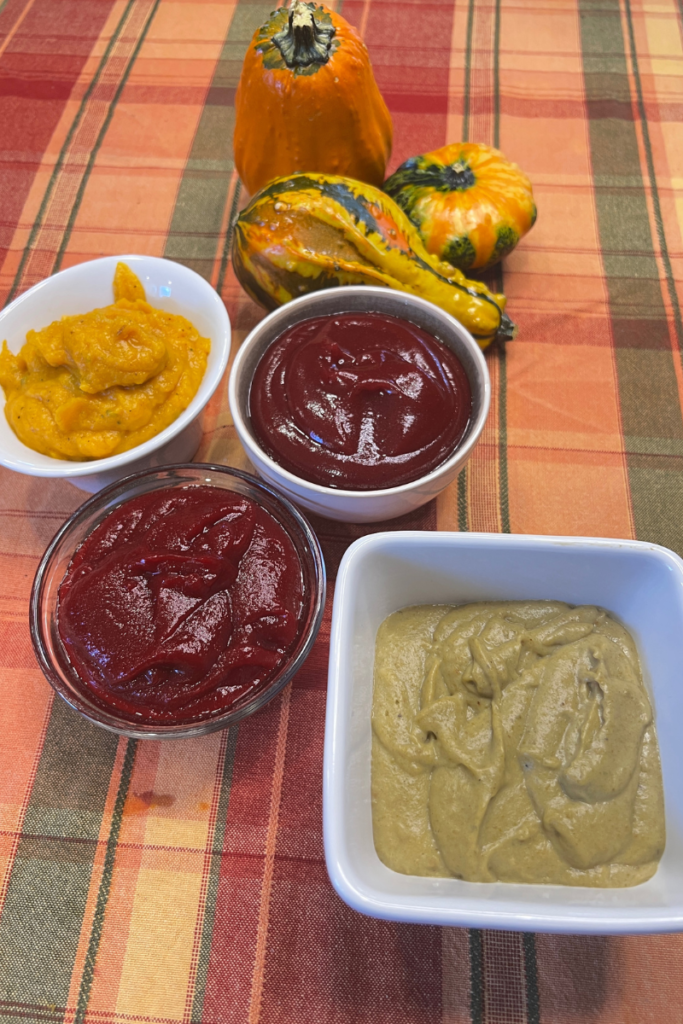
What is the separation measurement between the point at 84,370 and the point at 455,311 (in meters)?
0.87

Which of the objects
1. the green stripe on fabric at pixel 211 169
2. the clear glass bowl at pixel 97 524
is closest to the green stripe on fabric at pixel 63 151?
the green stripe on fabric at pixel 211 169

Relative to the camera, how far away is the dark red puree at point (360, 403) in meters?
1.40

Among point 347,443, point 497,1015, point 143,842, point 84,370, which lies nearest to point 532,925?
point 497,1015

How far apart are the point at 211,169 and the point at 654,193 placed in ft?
4.58

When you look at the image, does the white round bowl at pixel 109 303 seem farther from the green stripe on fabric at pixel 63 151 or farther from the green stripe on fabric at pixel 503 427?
the green stripe on fabric at pixel 503 427

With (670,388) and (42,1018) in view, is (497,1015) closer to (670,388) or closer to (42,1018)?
(42,1018)

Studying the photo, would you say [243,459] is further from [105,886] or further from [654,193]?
[654,193]

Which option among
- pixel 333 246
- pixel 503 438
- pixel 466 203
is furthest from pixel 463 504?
pixel 466 203

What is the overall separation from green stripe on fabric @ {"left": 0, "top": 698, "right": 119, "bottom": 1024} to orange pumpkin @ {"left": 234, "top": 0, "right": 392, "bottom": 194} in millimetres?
1432

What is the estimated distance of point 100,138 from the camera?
2363 millimetres

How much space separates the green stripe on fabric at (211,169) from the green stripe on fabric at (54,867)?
4.33 feet

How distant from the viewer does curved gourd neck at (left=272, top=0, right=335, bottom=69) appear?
1.67m

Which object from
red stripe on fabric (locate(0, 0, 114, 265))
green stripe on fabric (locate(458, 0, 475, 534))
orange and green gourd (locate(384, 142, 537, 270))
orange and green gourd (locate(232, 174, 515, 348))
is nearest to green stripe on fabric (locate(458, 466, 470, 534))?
green stripe on fabric (locate(458, 0, 475, 534))

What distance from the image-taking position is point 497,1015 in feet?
3.97
